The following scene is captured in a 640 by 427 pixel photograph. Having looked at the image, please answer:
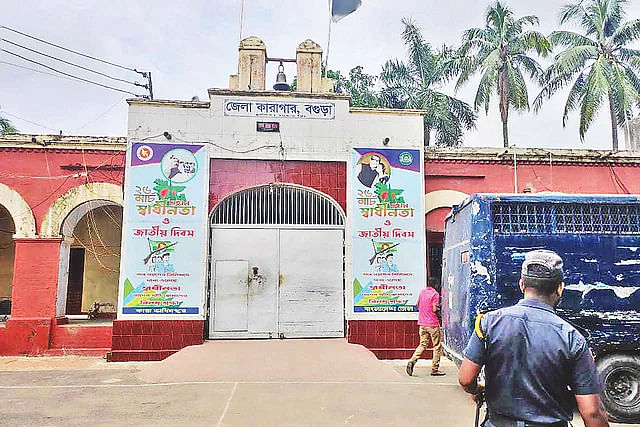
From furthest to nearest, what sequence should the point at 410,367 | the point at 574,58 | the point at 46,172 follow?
1. the point at 574,58
2. the point at 46,172
3. the point at 410,367

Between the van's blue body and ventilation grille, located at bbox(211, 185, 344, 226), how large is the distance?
485cm

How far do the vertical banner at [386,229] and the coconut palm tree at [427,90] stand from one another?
1411cm

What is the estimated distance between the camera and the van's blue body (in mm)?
6586

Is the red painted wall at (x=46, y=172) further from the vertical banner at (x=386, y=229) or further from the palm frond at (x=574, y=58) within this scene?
the palm frond at (x=574, y=58)

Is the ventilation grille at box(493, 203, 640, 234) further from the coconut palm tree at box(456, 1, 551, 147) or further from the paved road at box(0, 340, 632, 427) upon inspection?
the coconut palm tree at box(456, 1, 551, 147)

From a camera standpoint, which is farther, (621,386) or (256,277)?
(256,277)

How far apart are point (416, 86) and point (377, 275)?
18.5 meters

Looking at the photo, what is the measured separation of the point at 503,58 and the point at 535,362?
2273cm

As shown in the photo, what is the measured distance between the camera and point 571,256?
6766mm

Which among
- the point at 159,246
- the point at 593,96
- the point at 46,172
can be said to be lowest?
the point at 159,246

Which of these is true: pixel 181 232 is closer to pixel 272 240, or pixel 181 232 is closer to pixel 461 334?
pixel 272 240

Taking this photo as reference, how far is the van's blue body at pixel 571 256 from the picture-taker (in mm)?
6586

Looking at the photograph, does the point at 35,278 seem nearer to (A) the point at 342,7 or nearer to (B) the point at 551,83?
(A) the point at 342,7

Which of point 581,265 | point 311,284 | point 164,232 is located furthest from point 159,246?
point 581,265
